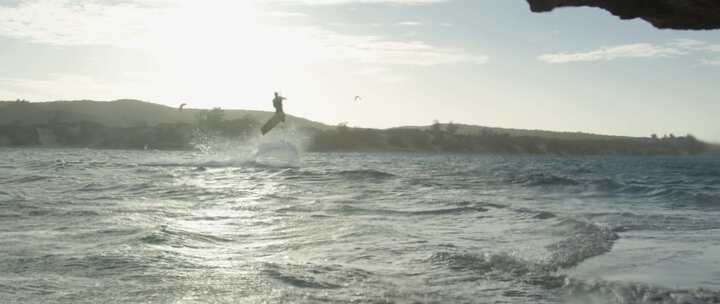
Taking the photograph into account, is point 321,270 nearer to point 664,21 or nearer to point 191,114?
point 664,21

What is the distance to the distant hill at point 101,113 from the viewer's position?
131375 mm

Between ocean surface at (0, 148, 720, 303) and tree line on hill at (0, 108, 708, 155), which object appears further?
tree line on hill at (0, 108, 708, 155)

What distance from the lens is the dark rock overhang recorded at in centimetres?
551

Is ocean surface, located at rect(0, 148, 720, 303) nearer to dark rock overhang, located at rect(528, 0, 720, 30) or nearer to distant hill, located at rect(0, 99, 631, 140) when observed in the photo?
dark rock overhang, located at rect(528, 0, 720, 30)

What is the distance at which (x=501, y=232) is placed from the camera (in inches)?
554

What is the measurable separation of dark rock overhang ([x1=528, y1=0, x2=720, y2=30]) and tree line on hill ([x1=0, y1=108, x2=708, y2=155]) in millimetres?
93851

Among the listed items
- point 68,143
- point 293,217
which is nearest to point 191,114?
point 68,143

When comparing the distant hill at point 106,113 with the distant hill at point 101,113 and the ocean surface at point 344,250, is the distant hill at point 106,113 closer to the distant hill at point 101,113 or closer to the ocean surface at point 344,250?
the distant hill at point 101,113

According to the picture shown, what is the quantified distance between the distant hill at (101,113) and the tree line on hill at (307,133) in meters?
7.91

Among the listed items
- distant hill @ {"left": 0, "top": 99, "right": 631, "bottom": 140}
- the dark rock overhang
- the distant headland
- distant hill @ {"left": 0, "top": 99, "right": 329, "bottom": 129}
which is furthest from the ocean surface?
distant hill @ {"left": 0, "top": 99, "right": 631, "bottom": 140}

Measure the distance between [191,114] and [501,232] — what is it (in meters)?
155

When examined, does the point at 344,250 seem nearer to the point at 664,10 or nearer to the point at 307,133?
the point at 664,10

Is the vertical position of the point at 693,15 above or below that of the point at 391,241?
above

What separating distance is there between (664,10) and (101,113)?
498 feet
